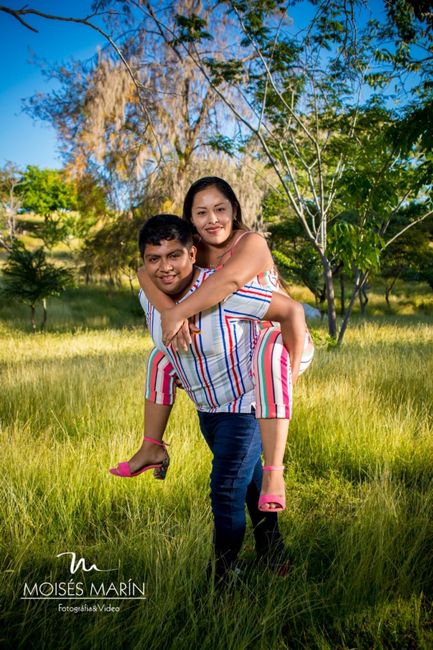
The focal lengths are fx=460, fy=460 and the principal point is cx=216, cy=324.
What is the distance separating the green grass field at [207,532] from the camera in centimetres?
178

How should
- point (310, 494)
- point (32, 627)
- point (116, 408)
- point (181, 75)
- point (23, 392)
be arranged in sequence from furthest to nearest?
point (181, 75) → point (23, 392) → point (116, 408) → point (310, 494) → point (32, 627)

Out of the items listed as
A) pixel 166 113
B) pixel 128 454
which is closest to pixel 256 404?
pixel 128 454

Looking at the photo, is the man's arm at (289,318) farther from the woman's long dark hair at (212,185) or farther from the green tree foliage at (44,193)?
the green tree foliage at (44,193)

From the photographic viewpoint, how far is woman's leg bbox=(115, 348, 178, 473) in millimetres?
2143

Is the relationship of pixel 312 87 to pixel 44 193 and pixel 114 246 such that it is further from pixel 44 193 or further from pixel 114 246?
pixel 44 193

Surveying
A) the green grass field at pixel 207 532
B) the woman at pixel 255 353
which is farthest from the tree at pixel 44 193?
the woman at pixel 255 353

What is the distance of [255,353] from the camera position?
6.10ft

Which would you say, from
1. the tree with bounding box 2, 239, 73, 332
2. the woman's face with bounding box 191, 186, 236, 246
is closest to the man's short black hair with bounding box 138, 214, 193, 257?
the woman's face with bounding box 191, 186, 236, 246

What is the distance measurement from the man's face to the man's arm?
38 cm

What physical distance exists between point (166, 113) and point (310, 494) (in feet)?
40.6

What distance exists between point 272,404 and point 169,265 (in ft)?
2.28

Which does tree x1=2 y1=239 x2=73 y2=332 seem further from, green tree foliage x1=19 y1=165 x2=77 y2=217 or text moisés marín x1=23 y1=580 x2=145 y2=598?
green tree foliage x1=19 y1=165 x2=77 y2=217

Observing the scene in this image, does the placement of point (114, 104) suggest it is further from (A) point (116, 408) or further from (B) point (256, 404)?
(B) point (256, 404)

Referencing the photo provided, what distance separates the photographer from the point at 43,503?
2.59 m
